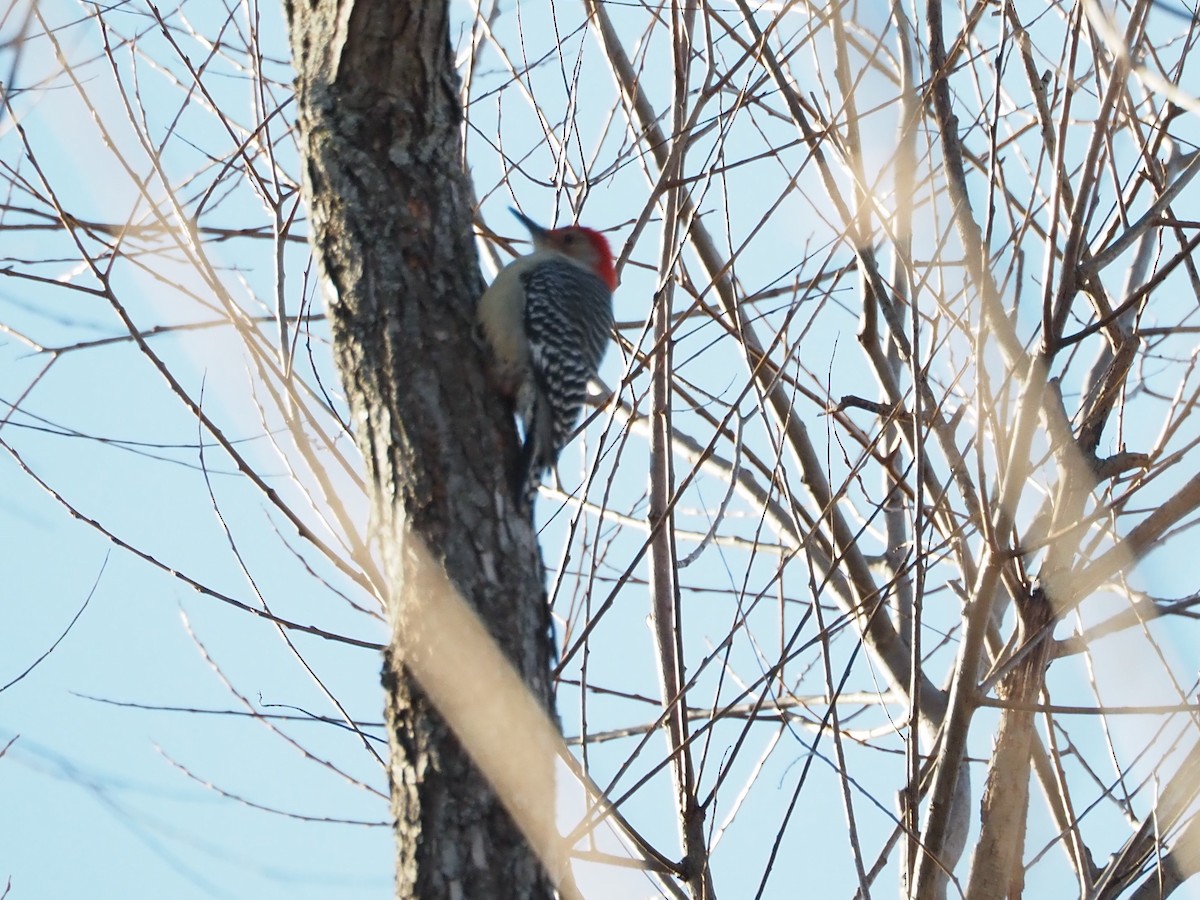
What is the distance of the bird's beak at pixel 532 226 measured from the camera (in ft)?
16.5

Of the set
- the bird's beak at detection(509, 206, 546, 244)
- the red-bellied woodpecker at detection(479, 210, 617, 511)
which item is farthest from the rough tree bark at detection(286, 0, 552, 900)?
the bird's beak at detection(509, 206, 546, 244)

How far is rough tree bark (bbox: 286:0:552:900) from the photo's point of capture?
232 centimetres

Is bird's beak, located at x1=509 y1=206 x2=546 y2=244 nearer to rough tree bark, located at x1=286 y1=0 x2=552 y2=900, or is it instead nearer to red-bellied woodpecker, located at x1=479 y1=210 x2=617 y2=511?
red-bellied woodpecker, located at x1=479 y1=210 x2=617 y2=511

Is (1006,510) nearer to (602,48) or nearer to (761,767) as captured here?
(761,767)

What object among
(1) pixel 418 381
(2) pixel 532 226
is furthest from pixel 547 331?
(1) pixel 418 381

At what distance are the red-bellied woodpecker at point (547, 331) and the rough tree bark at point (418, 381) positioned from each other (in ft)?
0.56

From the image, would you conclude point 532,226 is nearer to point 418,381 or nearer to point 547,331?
point 547,331

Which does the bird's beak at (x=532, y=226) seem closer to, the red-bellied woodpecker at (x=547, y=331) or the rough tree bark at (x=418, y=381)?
the red-bellied woodpecker at (x=547, y=331)

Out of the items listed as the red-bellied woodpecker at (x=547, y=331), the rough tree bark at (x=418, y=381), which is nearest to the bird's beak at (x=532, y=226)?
the red-bellied woodpecker at (x=547, y=331)

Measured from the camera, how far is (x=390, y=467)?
8.46 feet

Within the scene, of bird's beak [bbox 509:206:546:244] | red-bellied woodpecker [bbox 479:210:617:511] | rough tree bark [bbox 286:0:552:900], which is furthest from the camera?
bird's beak [bbox 509:206:546:244]

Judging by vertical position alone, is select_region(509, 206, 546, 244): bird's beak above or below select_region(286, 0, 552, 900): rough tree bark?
A: above

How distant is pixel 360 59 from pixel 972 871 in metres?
2.43

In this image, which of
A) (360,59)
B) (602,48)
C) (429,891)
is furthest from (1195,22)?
(429,891)
